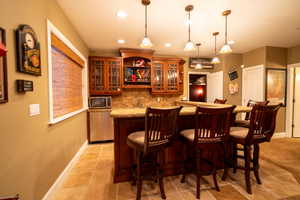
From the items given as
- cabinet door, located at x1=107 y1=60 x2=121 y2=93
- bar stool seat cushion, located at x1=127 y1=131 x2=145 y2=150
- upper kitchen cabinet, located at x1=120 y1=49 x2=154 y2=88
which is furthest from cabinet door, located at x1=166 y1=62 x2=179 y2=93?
bar stool seat cushion, located at x1=127 y1=131 x2=145 y2=150

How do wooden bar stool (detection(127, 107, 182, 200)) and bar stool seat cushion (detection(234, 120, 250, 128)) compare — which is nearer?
wooden bar stool (detection(127, 107, 182, 200))

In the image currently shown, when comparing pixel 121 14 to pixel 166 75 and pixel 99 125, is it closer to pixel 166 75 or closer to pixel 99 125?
pixel 166 75

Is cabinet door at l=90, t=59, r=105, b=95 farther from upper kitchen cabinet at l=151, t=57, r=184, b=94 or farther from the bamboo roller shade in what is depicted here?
upper kitchen cabinet at l=151, t=57, r=184, b=94

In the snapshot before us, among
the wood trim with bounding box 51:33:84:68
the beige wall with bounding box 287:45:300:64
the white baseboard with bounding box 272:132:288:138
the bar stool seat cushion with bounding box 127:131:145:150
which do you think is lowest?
the white baseboard with bounding box 272:132:288:138

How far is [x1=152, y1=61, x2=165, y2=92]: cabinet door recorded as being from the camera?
4215 millimetres

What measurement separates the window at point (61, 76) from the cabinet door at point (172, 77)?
2605 mm

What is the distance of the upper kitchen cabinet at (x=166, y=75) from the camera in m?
4.23

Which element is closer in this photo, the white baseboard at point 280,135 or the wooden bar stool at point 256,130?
the wooden bar stool at point 256,130

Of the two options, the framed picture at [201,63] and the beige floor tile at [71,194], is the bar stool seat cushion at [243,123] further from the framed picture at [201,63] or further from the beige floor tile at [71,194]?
the framed picture at [201,63]

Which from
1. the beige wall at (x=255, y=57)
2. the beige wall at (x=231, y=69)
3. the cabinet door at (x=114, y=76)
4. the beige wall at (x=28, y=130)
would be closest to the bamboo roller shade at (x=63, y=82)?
the beige wall at (x=28, y=130)

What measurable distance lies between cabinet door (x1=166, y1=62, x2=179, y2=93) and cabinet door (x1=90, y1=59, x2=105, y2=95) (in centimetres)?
198

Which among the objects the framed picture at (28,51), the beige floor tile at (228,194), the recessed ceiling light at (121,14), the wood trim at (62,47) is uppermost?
the recessed ceiling light at (121,14)

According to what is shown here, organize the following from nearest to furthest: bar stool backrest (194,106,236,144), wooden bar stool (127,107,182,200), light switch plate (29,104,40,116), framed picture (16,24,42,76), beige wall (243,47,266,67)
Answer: framed picture (16,24,42,76)
light switch plate (29,104,40,116)
wooden bar stool (127,107,182,200)
bar stool backrest (194,106,236,144)
beige wall (243,47,266,67)

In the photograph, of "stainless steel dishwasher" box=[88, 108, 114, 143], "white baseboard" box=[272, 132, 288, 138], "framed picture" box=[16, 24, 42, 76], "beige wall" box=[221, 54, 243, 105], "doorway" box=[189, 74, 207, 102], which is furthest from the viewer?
"doorway" box=[189, 74, 207, 102]
